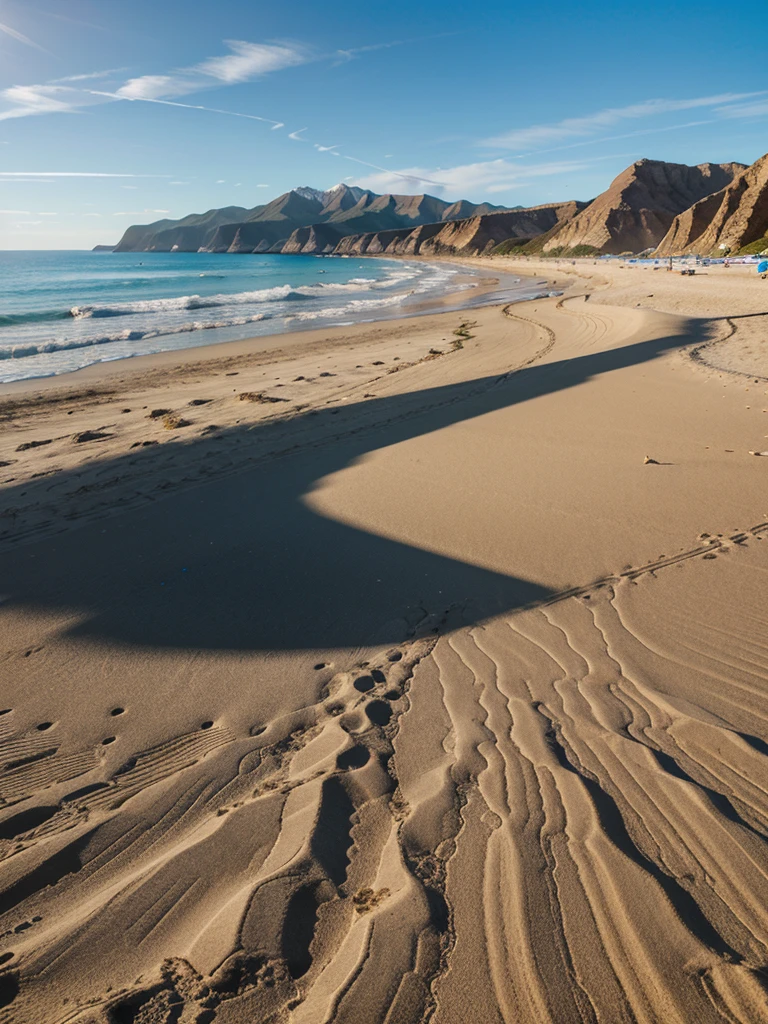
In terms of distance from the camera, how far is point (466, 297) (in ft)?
106

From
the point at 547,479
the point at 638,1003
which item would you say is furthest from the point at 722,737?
the point at 547,479

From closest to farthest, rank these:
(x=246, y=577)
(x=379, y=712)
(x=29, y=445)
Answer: (x=379, y=712) < (x=246, y=577) < (x=29, y=445)

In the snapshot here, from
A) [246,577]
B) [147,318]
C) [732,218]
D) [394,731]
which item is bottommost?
[147,318]

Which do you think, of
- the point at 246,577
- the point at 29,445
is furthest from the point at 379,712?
the point at 29,445

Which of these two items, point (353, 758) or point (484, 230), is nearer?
point (353, 758)

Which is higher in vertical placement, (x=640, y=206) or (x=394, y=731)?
(x=640, y=206)

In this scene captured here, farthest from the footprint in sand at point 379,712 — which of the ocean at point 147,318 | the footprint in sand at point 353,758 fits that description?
the ocean at point 147,318

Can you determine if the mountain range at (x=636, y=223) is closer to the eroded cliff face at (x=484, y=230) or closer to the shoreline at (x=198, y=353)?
the eroded cliff face at (x=484, y=230)

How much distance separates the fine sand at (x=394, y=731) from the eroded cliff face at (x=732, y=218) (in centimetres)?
4120

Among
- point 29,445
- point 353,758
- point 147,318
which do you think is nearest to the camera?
point 353,758

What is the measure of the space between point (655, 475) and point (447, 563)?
2.68 meters

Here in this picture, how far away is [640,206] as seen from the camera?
258ft

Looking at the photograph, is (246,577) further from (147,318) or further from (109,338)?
(147,318)

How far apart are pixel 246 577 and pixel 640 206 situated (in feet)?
302
